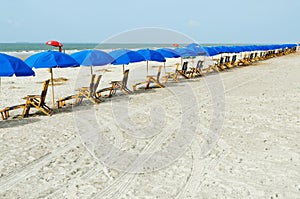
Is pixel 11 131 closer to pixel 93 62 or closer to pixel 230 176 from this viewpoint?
pixel 93 62

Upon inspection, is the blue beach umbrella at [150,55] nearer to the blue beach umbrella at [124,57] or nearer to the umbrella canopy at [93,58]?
the blue beach umbrella at [124,57]

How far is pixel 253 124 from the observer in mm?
6203

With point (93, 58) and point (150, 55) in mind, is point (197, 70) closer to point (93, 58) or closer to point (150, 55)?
point (150, 55)

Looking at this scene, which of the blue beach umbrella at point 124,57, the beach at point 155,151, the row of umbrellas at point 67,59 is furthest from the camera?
the blue beach umbrella at point 124,57

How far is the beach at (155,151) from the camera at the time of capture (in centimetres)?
356

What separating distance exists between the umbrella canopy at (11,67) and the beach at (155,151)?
114cm

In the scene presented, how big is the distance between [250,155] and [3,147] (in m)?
4.10

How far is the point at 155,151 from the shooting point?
4.77 metres

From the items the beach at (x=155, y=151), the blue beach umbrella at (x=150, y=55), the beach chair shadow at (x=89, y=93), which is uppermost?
the blue beach umbrella at (x=150, y=55)

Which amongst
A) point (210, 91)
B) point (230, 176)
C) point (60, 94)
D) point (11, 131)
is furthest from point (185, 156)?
point (60, 94)

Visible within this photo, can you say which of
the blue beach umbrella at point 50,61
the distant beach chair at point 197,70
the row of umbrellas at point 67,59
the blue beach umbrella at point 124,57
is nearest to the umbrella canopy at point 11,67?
the row of umbrellas at point 67,59

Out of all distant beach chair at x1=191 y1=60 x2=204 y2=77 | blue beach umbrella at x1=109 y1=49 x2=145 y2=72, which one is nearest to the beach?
blue beach umbrella at x1=109 y1=49 x2=145 y2=72

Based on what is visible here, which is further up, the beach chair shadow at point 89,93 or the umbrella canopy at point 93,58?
the umbrella canopy at point 93,58

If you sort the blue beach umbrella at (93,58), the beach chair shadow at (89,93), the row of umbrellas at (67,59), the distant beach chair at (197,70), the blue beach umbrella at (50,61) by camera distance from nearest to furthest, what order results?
1. the row of umbrellas at (67,59)
2. the blue beach umbrella at (50,61)
3. the beach chair shadow at (89,93)
4. the blue beach umbrella at (93,58)
5. the distant beach chair at (197,70)
